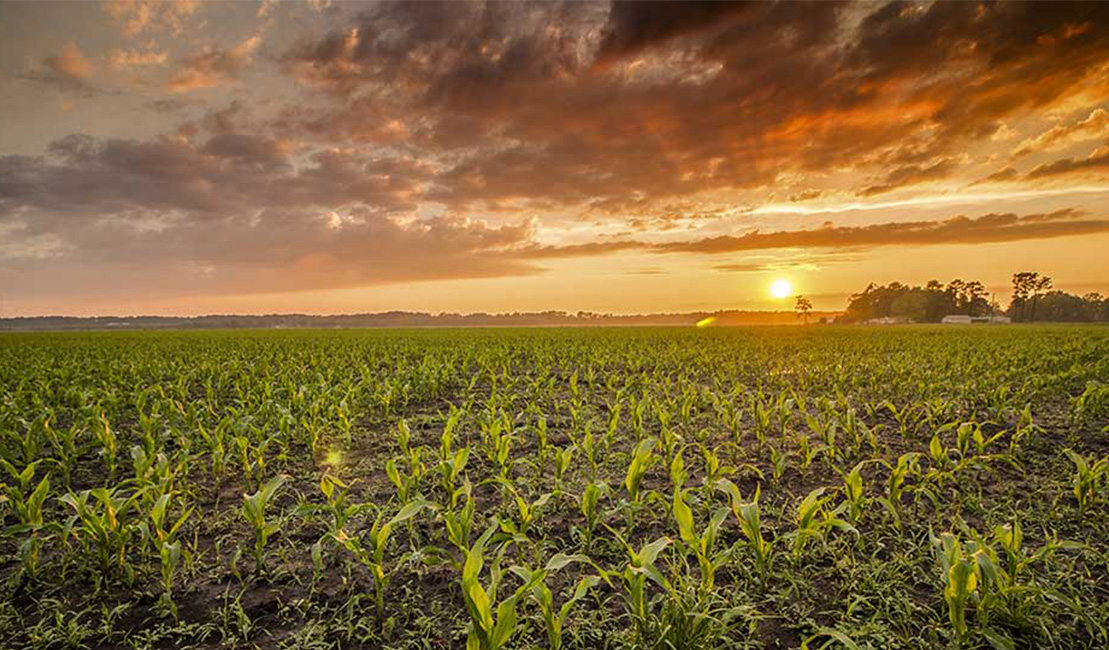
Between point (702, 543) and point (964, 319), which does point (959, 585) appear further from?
point (964, 319)

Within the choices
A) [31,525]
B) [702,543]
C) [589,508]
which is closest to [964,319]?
[589,508]

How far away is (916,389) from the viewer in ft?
40.9

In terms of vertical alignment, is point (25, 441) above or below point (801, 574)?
above

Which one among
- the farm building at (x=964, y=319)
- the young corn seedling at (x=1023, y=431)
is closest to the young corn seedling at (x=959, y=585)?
the young corn seedling at (x=1023, y=431)

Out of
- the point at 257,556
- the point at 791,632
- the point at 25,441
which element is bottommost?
the point at 791,632

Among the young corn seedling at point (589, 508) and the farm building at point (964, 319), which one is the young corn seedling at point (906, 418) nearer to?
the young corn seedling at point (589, 508)

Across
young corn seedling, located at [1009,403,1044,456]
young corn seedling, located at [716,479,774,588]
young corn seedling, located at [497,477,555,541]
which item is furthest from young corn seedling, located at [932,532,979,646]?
young corn seedling, located at [1009,403,1044,456]

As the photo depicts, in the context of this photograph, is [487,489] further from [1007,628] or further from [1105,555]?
[1105,555]

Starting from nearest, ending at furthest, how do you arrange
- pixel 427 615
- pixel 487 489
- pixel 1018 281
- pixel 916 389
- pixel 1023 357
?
pixel 427 615
pixel 487 489
pixel 916 389
pixel 1023 357
pixel 1018 281

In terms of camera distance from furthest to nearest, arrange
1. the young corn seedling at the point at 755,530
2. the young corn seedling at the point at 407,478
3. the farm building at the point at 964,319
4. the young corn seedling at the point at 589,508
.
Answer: the farm building at the point at 964,319
the young corn seedling at the point at 407,478
the young corn seedling at the point at 589,508
the young corn seedling at the point at 755,530

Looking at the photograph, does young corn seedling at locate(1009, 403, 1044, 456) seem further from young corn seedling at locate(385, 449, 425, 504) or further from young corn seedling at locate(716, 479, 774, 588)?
young corn seedling at locate(385, 449, 425, 504)

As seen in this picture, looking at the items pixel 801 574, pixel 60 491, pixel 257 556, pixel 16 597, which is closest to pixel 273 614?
pixel 257 556

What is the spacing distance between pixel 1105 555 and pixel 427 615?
5277 mm

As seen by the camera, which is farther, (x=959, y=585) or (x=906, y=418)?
(x=906, y=418)
